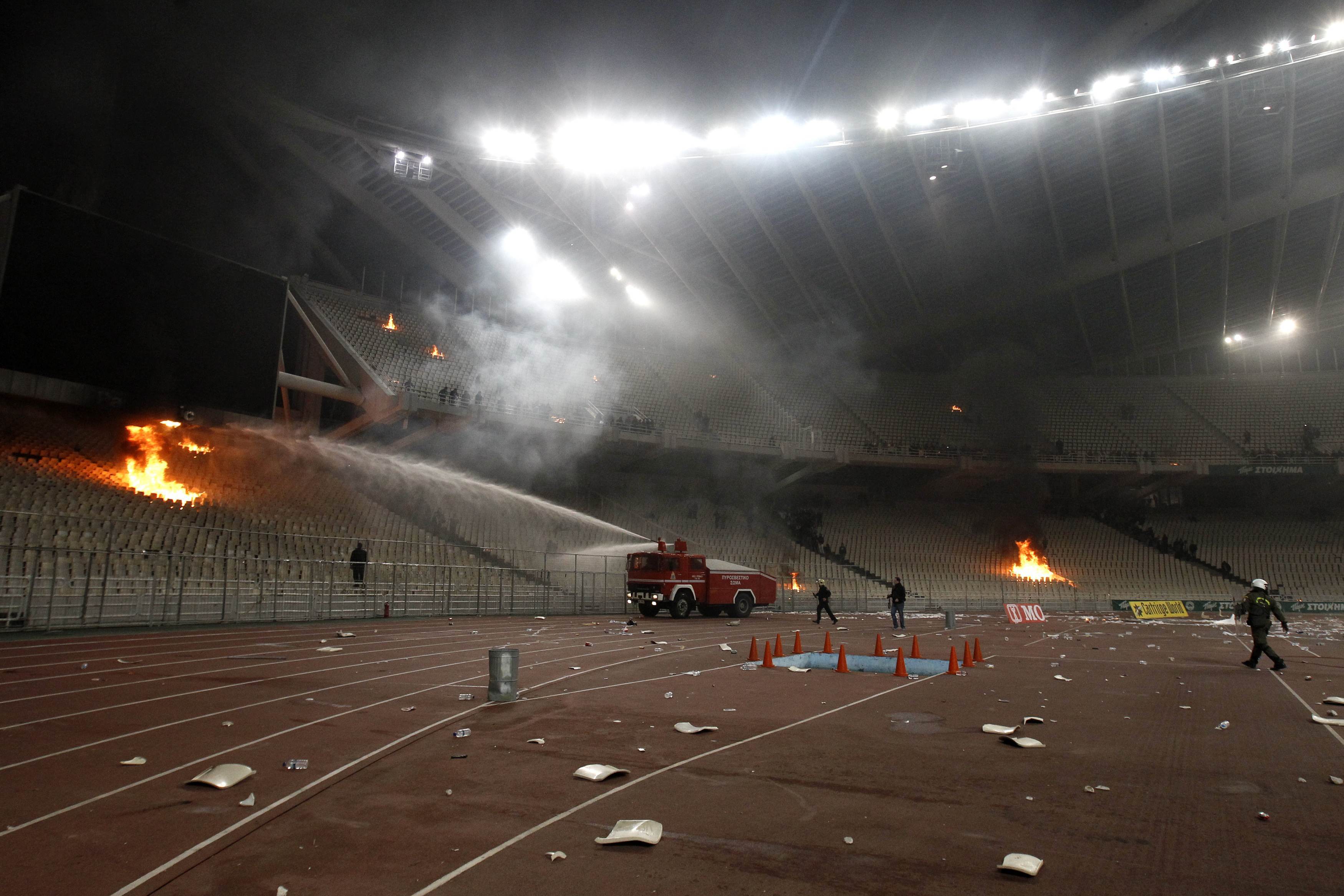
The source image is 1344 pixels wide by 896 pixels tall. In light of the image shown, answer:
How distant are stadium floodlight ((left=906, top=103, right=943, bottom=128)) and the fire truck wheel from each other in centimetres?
1782

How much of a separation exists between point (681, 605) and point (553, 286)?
2087 cm

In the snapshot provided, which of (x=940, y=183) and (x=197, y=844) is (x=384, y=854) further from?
(x=940, y=183)

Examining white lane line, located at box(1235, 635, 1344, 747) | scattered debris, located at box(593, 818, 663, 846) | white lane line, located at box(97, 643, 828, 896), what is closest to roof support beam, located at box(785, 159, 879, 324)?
white lane line, located at box(1235, 635, 1344, 747)

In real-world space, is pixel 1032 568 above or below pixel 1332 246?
below

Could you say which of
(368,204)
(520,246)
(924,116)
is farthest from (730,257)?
(368,204)

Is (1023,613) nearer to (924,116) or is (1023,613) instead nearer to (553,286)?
(924,116)

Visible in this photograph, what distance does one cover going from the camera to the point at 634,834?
13.5 ft

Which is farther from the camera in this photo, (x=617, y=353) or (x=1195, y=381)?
(x=1195, y=381)

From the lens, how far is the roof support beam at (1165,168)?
2658cm

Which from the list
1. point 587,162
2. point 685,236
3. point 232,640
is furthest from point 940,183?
point 232,640

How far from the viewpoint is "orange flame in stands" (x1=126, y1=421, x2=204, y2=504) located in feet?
74.5

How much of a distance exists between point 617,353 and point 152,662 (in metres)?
30.4

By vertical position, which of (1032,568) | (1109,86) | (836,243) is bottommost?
(1032,568)

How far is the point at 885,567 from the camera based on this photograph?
38.3m
